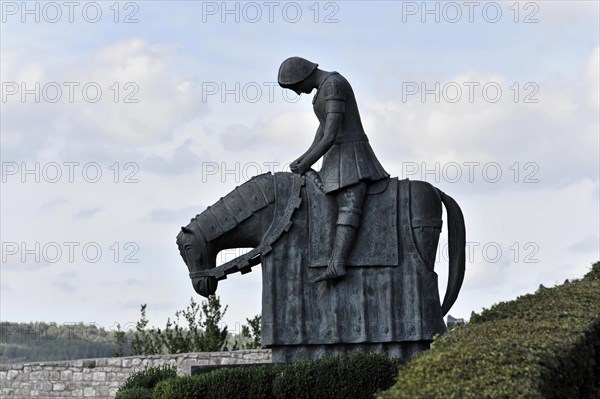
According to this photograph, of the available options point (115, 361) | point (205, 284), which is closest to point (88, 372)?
point (115, 361)

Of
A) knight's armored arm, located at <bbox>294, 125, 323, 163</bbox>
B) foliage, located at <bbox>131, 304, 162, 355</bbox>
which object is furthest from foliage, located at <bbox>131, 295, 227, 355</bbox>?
knight's armored arm, located at <bbox>294, 125, 323, 163</bbox>

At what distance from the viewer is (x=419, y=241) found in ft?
40.4

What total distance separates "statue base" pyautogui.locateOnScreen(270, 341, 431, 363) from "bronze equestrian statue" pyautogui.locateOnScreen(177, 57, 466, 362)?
0.4 inches

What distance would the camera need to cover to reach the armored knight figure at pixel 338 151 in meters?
12.2

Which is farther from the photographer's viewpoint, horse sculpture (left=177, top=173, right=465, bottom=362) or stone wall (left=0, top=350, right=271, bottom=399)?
stone wall (left=0, top=350, right=271, bottom=399)

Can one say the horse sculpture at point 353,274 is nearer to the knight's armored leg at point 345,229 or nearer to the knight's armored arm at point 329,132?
the knight's armored leg at point 345,229

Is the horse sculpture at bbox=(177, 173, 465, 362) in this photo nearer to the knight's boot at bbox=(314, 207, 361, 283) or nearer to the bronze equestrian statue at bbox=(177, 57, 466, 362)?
the bronze equestrian statue at bbox=(177, 57, 466, 362)

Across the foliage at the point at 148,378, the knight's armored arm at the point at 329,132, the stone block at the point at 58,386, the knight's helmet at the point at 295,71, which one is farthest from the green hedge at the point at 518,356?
the stone block at the point at 58,386

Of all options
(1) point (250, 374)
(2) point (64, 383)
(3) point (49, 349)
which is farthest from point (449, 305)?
(3) point (49, 349)

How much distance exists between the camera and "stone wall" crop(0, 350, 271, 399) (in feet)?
63.5

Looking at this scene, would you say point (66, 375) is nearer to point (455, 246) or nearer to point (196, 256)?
point (196, 256)

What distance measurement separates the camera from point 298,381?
11.0 meters

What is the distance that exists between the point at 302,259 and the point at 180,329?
11908 mm

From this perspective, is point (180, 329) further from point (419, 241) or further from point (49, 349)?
point (49, 349)
